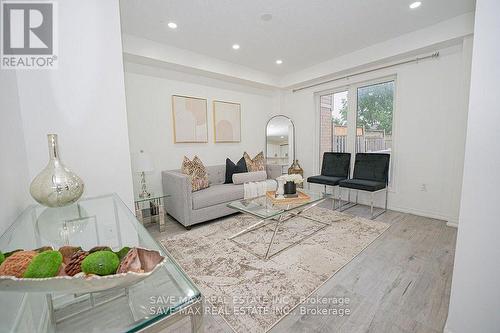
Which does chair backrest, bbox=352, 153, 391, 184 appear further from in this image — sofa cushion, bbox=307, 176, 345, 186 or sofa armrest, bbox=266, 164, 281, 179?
sofa armrest, bbox=266, 164, 281, 179

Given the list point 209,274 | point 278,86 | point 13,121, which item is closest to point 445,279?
point 209,274

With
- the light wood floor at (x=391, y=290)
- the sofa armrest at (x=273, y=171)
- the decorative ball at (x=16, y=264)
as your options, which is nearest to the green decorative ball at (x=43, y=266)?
the decorative ball at (x=16, y=264)

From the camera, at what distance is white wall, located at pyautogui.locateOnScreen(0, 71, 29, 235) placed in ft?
3.31

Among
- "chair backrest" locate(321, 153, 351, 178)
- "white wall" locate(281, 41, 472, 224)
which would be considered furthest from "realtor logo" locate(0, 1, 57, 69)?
"white wall" locate(281, 41, 472, 224)

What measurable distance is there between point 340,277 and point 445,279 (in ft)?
2.72

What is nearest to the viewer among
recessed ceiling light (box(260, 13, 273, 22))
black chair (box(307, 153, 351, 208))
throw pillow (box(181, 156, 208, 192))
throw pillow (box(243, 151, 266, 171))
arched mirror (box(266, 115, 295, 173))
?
recessed ceiling light (box(260, 13, 273, 22))

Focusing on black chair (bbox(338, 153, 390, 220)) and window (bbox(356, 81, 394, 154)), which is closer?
black chair (bbox(338, 153, 390, 220))

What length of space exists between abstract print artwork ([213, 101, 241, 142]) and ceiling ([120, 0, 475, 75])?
0.94 m

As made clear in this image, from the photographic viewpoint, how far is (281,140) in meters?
4.76

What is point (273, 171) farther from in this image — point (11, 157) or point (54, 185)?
point (11, 157)

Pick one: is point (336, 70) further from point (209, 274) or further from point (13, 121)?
point (13, 121)

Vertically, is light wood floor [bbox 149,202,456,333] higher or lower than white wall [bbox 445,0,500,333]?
lower

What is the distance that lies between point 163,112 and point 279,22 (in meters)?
2.12

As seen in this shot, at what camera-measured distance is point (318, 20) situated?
250cm
